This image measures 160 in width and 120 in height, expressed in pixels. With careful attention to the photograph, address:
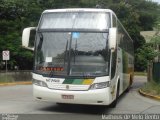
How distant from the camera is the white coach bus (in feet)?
43.8

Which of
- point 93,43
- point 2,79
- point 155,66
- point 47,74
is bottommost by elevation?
point 2,79

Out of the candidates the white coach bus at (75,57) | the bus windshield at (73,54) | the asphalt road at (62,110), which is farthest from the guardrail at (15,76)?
the bus windshield at (73,54)

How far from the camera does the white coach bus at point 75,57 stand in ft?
43.8

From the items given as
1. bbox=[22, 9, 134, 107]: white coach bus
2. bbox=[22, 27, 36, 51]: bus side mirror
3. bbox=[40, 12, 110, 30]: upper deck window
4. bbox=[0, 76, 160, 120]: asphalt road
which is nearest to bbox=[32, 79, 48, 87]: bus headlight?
bbox=[22, 9, 134, 107]: white coach bus

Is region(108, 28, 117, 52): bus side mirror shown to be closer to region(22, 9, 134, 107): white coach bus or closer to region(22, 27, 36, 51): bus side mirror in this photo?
region(22, 9, 134, 107): white coach bus

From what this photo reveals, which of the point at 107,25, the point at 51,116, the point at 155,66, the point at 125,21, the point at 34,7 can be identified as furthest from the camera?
the point at 125,21

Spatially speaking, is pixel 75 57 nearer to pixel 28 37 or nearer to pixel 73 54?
pixel 73 54

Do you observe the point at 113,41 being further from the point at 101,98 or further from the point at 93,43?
the point at 101,98

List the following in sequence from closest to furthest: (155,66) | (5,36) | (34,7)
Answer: (155,66) < (5,36) < (34,7)

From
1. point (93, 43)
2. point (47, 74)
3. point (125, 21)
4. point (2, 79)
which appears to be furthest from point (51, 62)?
point (125, 21)

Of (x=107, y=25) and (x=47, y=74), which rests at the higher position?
(x=107, y=25)

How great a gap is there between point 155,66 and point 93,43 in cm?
1285

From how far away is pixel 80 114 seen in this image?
1383 centimetres

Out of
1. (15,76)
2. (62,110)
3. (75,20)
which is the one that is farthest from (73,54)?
(15,76)
